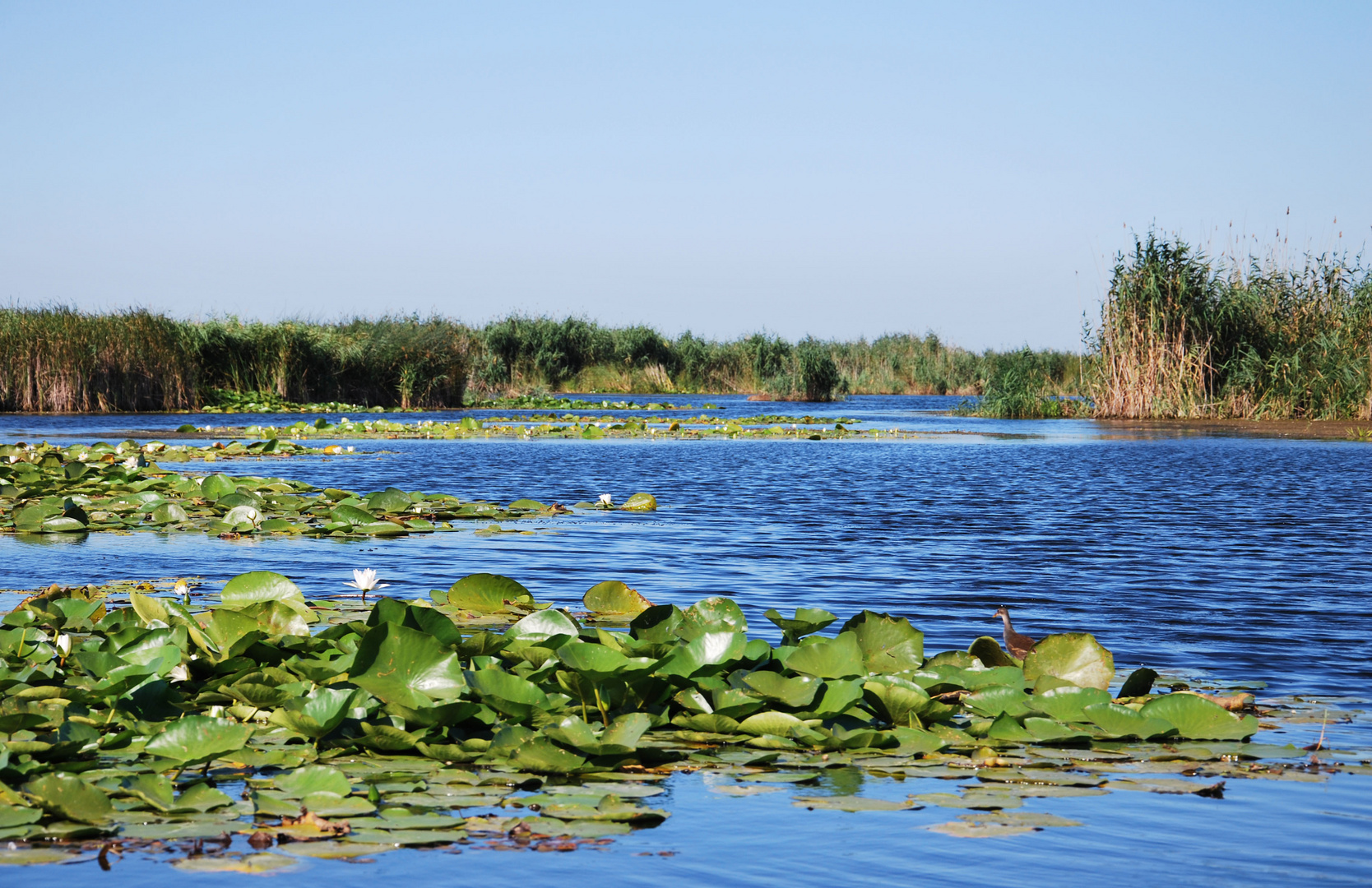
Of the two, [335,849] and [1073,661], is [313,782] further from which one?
[1073,661]

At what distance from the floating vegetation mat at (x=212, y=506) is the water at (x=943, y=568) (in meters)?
0.30

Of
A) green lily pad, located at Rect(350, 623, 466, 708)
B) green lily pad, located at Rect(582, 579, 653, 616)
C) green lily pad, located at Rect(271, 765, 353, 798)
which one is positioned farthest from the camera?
green lily pad, located at Rect(582, 579, 653, 616)

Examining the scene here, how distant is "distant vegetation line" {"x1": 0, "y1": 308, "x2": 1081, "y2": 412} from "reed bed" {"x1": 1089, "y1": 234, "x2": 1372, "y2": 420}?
19.9 feet

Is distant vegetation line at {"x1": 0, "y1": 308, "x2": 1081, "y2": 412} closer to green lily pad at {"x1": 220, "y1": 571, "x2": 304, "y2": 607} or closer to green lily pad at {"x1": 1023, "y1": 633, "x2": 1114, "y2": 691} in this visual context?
green lily pad at {"x1": 220, "y1": 571, "x2": 304, "y2": 607}

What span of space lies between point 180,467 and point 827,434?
13.0m

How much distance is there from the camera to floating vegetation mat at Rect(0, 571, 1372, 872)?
2.98 m

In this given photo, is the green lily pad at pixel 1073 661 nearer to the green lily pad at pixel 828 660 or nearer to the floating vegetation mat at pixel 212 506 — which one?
the green lily pad at pixel 828 660

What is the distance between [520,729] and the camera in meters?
3.58

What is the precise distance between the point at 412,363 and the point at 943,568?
93.6 feet

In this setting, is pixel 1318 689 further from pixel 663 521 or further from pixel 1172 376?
pixel 1172 376

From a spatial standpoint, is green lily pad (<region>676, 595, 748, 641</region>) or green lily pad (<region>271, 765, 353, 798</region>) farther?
green lily pad (<region>676, 595, 748, 641</region>)

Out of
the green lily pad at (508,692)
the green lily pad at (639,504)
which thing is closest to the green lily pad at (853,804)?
the green lily pad at (508,692)


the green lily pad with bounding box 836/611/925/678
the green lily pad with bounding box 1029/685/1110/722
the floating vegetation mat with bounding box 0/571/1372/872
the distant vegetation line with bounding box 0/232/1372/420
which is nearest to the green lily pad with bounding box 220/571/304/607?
the floating vegetation mat with bounding box 0/571/1372/872

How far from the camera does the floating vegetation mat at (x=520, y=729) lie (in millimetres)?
2979
